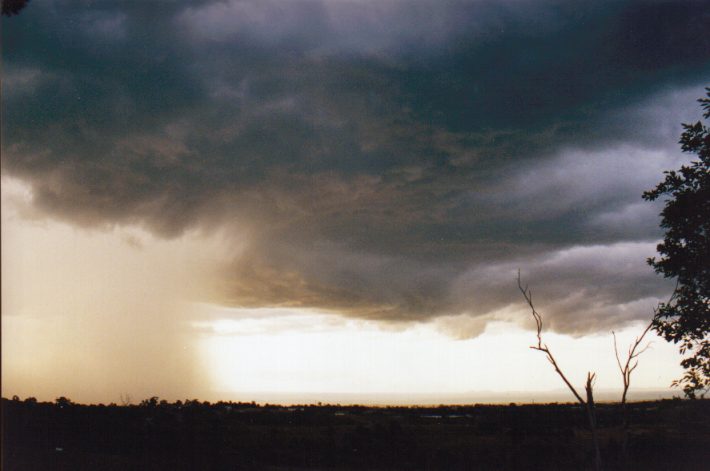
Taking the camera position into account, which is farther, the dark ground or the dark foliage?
the dark ground

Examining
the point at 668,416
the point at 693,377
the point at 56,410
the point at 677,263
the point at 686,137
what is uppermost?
the point at 686,137

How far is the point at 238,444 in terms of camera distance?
46969 mm

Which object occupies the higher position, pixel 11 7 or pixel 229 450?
pixel 11 7

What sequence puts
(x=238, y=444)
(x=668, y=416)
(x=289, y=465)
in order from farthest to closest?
(x=668, y=416) < (x=238, y=444) < (x=289, y=465)

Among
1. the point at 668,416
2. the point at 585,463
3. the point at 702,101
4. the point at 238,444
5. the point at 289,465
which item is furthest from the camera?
the point at 668,416

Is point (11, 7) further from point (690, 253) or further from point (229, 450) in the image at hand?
point (229, 450)

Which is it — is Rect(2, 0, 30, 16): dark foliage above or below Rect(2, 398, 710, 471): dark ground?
above

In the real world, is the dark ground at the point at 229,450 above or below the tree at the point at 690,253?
below

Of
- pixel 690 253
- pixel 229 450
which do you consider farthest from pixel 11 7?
pixel 229 450

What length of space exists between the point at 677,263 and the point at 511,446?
A: 136ft

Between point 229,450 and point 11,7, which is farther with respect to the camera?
→ point 229,450

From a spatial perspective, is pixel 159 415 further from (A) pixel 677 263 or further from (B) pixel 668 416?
(B) pixel 668 416

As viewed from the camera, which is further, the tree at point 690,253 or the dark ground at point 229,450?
the dark ground at point 229,450

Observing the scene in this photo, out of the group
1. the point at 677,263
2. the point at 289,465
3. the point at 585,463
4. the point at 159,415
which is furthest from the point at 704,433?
the point at 159,415
